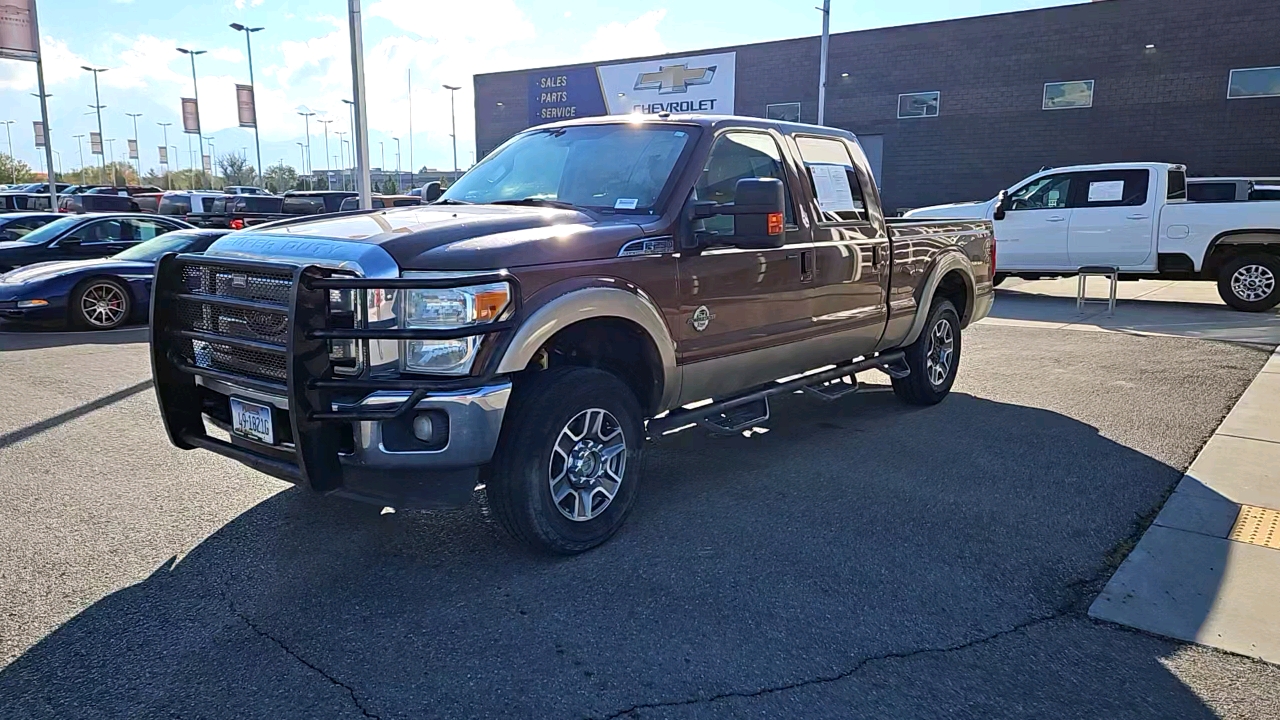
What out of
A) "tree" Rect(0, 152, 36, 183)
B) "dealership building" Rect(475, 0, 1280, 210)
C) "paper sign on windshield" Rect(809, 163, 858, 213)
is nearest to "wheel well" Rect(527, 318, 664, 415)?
"paper sign on windshield" Rect(809, 163, 858, 213)

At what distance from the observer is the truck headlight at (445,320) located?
3.54 metres

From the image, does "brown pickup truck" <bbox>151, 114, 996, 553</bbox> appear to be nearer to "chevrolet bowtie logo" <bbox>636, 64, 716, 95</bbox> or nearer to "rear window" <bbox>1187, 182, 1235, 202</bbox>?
"rear window" <bbox>1187, 182, 1235, 202</bbox>

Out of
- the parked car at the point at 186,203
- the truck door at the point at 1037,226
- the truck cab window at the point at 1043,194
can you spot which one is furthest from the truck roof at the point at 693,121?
the parked car at the point at 186,203

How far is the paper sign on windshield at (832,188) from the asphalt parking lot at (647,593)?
1575mm

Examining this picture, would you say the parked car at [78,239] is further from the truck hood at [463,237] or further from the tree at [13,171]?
the tree at [13,171]

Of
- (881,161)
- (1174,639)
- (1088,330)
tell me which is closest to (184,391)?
(1174,639)

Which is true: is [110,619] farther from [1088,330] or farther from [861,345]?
[1088,330]

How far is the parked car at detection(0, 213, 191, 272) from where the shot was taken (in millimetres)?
12570

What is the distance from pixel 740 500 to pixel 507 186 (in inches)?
87.9

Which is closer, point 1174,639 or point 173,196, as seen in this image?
point 1174,639

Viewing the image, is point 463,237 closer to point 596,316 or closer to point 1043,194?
point 596,316

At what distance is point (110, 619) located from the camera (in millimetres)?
3475

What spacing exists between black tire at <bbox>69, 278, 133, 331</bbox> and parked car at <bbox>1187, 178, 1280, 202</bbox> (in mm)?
15023

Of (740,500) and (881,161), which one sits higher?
(881,161)
